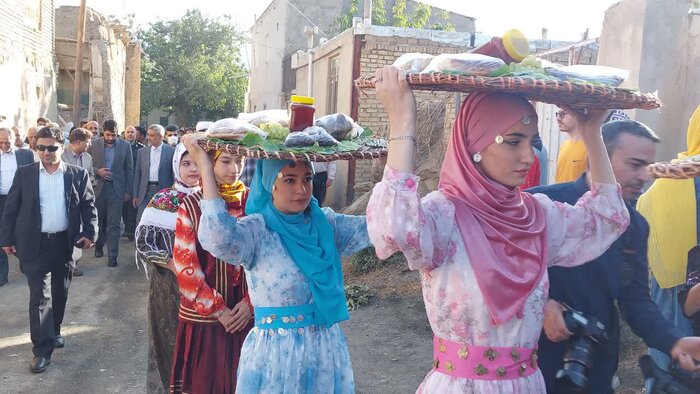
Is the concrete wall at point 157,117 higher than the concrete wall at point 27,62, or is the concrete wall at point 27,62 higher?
the concrete wall at point 27,62

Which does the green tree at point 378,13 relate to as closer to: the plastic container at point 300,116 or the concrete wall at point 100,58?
the concrete wall at point 100,58

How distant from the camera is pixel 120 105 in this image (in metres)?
29.6

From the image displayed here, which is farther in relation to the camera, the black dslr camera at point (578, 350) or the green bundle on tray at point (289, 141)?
the green bundle on tray at point (289, 141)

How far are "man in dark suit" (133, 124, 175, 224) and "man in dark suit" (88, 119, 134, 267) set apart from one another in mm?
579

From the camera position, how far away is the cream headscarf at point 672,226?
10.9ft

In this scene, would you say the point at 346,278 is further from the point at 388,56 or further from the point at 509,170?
the point at 509,170

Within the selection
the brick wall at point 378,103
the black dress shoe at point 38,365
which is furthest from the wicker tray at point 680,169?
the brick wall at point 378,103

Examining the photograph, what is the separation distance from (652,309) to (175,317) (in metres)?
2.84

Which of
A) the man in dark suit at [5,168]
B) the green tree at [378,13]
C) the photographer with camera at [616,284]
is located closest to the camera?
the photographer with camera at [616,284]

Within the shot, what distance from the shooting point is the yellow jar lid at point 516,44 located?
7.25 feet

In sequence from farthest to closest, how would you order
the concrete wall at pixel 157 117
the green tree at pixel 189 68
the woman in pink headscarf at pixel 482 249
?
the concrete wall at pixel 157 117, the green tree at pixel 189 68, the woman in pink headscarf at pixel 482 249

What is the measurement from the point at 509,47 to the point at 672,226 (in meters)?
1.68

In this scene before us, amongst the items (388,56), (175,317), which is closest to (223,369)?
(175,317)

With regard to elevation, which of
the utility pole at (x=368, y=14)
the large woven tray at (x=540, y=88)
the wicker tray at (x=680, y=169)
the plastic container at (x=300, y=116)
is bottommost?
Answer: the wicker tray at (x=680, y=169)
